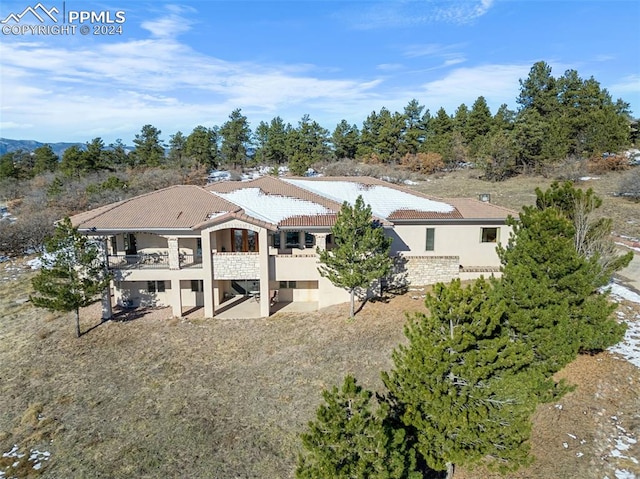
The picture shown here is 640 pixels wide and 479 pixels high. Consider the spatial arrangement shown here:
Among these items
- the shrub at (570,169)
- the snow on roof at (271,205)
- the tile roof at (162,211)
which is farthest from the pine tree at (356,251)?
the shrub at (570,169)

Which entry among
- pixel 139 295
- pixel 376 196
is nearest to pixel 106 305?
pixel 139 295

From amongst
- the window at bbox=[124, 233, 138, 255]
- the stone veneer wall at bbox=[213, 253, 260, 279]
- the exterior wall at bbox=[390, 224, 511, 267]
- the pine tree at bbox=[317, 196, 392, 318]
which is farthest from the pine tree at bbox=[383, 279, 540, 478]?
the window at bbox=[124, 233, 138, 255]

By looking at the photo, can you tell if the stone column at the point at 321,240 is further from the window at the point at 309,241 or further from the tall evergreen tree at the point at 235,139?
the tall evergreen tree at the point at 235,139

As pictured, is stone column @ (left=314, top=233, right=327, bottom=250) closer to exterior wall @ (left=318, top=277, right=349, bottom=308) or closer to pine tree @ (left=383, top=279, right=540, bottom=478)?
exterior wall @ (left=318, top=277, right=349, bottom=308)

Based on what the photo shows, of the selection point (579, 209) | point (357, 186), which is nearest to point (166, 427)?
point (579, 209)

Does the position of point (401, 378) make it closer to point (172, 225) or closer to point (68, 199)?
point (172, 225)

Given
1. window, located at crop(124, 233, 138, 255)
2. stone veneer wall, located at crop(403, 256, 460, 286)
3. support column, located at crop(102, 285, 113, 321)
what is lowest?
support column, located at crop(102, 285, 113, 321)

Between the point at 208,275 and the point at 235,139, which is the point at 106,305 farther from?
the point at 235,139
